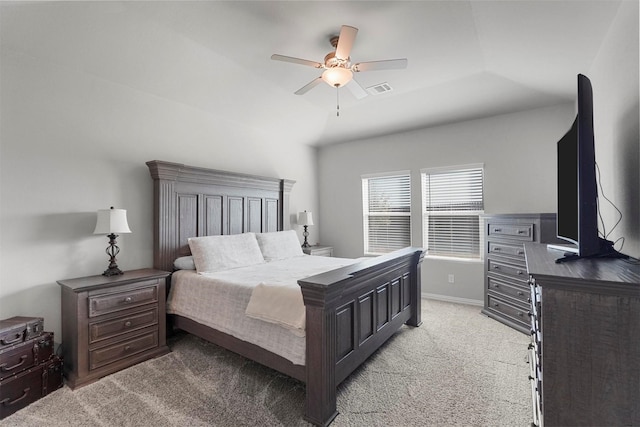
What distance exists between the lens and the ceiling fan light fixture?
2.42 meters

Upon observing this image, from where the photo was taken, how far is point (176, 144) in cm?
359

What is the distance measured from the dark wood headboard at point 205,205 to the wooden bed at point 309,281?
11 millimetres

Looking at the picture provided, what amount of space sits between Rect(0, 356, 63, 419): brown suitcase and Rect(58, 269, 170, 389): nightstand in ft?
0.35

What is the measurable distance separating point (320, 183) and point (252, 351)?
393 cm

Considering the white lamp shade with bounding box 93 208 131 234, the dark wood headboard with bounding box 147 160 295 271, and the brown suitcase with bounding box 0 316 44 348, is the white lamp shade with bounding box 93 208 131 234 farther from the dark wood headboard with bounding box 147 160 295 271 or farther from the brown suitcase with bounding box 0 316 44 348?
the brown suitcase with bounding box 0 316 44 348

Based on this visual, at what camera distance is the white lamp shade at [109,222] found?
2635mm

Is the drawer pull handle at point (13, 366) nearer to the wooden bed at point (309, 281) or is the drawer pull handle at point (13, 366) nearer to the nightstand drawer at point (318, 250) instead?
the wooden bed at point (309, 281)

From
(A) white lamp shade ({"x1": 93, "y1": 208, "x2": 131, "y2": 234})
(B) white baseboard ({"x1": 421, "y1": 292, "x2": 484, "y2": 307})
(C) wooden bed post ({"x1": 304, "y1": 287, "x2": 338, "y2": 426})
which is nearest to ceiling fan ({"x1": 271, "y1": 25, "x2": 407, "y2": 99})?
(C) wooden bed post ({"x1": 304, "y1": 287, "x2": 338, "y2": 426})

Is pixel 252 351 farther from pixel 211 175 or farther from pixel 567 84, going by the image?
pixel 567 84

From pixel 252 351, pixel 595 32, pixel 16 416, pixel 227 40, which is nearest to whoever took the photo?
pixel 16 416

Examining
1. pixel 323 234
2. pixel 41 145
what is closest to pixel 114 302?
pixel 41 145

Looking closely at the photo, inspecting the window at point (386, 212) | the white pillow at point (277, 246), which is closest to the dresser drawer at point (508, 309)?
the window at point (386, 212)

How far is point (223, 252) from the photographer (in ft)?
11.0

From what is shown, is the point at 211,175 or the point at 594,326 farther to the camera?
the point at 211,175
